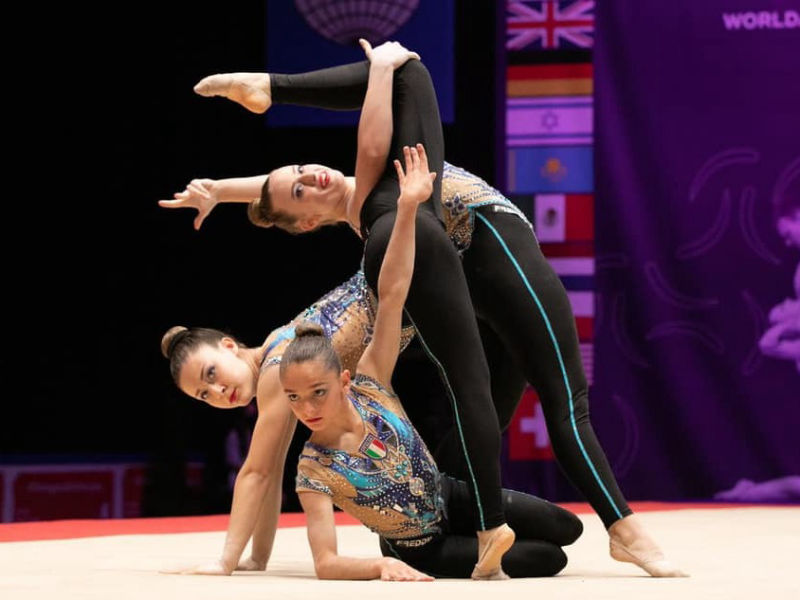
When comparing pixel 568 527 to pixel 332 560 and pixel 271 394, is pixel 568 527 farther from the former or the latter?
pixel 271 394

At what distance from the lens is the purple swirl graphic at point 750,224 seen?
5.12m

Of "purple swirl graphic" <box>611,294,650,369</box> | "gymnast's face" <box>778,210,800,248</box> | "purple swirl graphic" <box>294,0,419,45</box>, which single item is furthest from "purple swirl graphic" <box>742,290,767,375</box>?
"purple swirl graphic" <box>294,0,419,45</box>

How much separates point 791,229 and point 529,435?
4.29ft

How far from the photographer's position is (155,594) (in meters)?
2.04

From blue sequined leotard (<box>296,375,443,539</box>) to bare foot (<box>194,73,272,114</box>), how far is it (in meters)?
0.56

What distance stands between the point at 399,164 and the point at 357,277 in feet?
1.43

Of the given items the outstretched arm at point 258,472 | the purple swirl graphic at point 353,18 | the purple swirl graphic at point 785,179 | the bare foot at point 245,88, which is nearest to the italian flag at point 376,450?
the outstretched arm at point 258,472

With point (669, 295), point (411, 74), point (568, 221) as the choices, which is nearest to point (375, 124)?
point (411, 74)

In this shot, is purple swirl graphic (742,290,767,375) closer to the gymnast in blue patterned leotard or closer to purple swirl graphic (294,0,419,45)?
purple swirl graphic (294,0,419,45)

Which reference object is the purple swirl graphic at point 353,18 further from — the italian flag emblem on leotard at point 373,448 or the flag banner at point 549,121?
the italian flag emblem on leotard at point 373,448

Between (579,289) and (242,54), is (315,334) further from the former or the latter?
(242,54)

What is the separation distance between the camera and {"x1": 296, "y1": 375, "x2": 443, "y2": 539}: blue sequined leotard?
93.4 inches

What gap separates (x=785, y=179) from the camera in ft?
16.8

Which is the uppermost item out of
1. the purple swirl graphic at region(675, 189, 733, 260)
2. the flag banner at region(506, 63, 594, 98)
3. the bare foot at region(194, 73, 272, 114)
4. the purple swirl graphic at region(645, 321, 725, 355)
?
the flag banner at region(506, 63, 594, 98)
